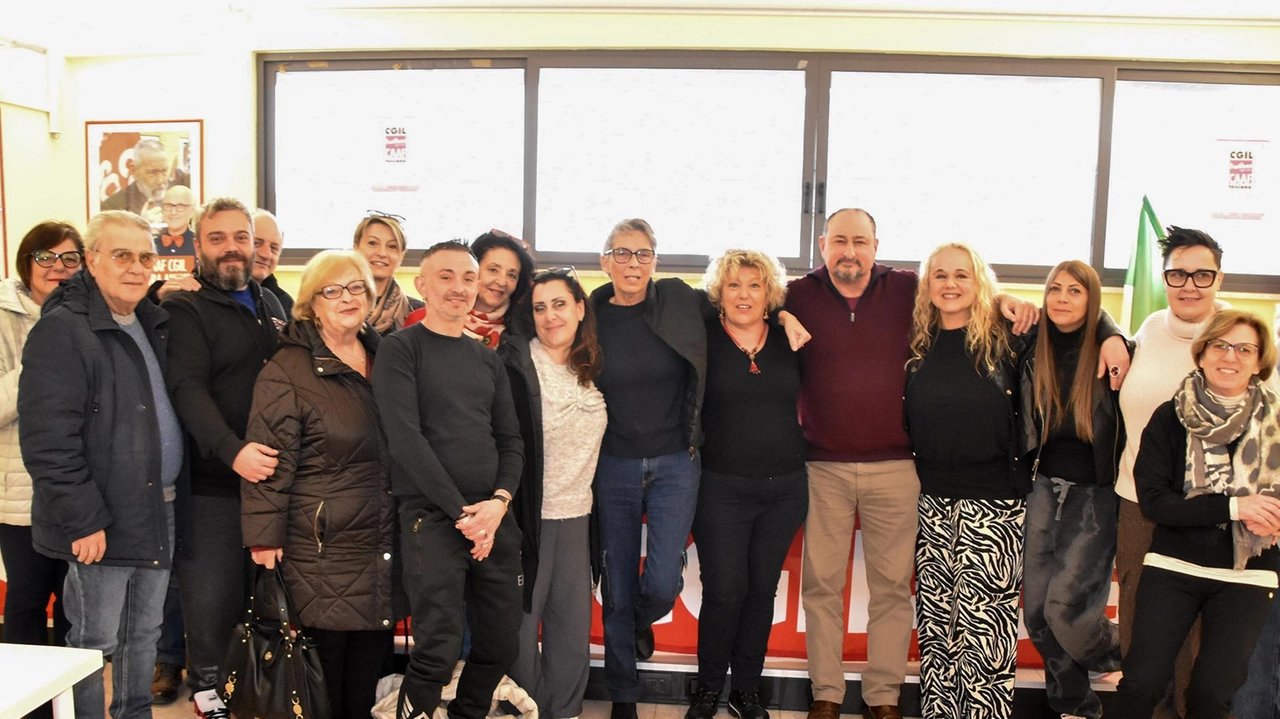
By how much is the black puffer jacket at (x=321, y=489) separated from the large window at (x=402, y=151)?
3529mm

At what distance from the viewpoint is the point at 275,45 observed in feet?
18.3

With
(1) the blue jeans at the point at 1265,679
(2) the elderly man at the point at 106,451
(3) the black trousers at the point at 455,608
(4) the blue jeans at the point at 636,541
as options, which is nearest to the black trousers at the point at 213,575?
(2) the elderly man at the point at 106,451

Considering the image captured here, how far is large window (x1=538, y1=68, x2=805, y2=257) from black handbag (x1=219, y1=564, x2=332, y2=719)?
3802mm

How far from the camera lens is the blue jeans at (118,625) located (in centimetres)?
226

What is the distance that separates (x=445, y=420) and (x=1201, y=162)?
5631 millimetres

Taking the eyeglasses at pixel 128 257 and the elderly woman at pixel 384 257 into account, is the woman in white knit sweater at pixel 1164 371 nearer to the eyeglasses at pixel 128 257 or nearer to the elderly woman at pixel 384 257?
the elderly woman at pixel 384 257

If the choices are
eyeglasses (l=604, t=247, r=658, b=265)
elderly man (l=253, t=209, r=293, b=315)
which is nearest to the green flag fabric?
eyeglasses (l=604, t=247, r=658, b=265)

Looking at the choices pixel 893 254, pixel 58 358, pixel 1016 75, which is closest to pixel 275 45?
pixel 58 358

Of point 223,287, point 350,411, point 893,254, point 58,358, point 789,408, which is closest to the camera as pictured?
point 58,358

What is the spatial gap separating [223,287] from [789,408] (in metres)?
1.89

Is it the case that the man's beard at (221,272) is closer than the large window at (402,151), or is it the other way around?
the man's beard at (221,272)

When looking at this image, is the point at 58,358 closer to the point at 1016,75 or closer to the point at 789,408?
the point at 789,408

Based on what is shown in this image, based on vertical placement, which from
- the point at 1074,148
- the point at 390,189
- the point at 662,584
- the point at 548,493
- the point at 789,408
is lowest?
the point at 662,584

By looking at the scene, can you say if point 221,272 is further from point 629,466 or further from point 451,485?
point 629,466
